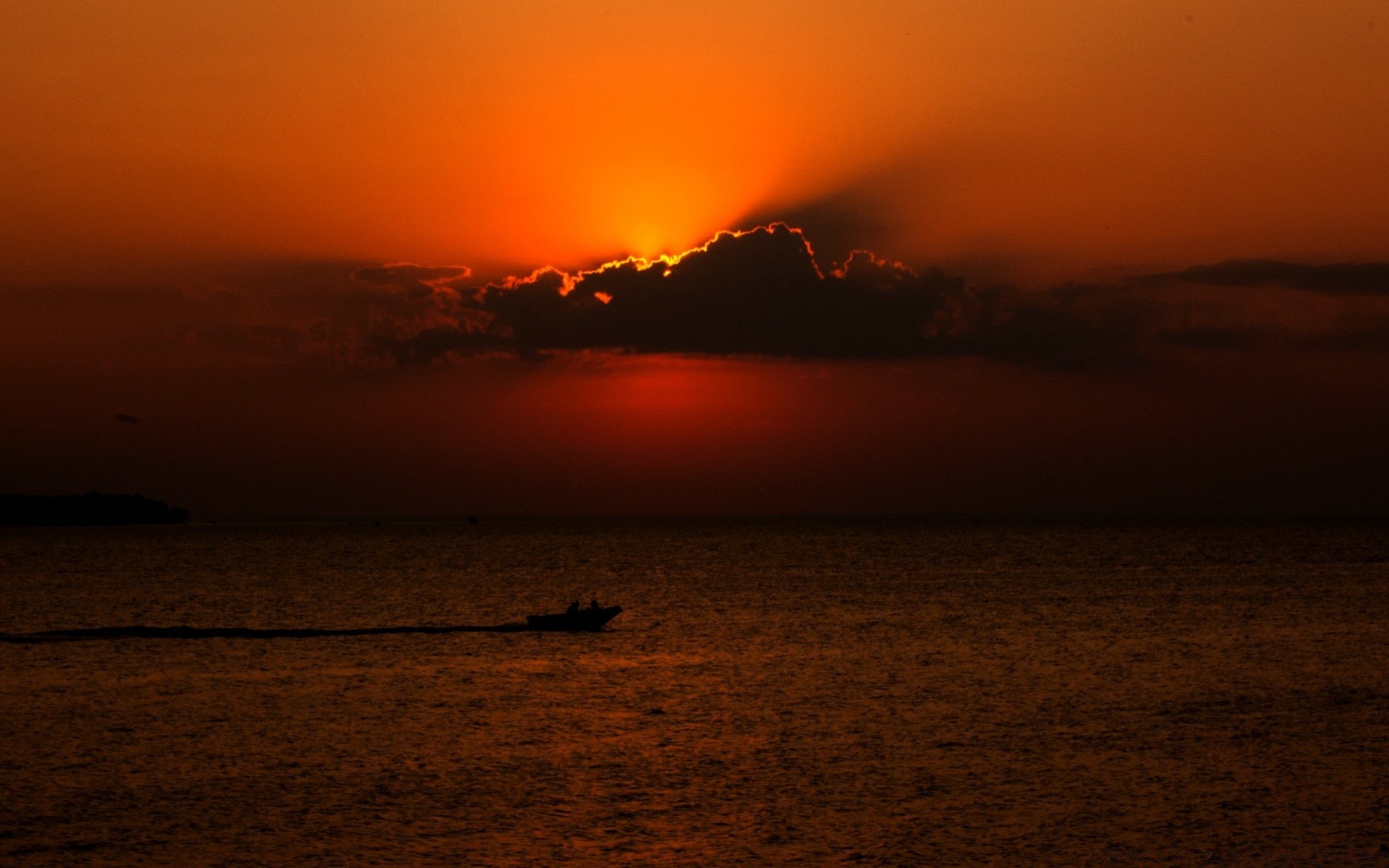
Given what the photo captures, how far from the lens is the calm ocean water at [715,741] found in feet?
85.3

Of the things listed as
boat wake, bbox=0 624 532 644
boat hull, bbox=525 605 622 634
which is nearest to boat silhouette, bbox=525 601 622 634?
boat hull, bbox=525 605 622 634

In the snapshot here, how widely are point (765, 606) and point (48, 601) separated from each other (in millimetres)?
48809

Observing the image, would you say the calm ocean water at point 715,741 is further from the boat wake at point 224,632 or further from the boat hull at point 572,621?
the boat wake at point 224,632

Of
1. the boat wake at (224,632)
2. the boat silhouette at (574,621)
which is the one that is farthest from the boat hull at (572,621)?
the boat wake at (224,632)

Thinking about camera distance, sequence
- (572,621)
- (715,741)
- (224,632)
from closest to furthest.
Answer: (715,741)
(224,632)
(572,621)

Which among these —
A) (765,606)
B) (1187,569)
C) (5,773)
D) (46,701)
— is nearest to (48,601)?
(765,606)

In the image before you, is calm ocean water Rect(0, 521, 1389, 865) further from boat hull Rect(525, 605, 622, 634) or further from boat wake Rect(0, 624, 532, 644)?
boat wake Rect(0, 624, 532, 644)

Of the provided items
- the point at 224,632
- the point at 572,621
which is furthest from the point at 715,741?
Answer: the point at 224,632

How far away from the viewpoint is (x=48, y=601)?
94.8 m

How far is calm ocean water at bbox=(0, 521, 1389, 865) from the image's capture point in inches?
1023

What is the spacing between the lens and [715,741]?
36156mm

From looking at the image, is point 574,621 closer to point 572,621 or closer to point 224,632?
point 572,621

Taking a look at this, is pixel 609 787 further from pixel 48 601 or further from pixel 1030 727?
pixel 48 601

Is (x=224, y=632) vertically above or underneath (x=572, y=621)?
underneath
